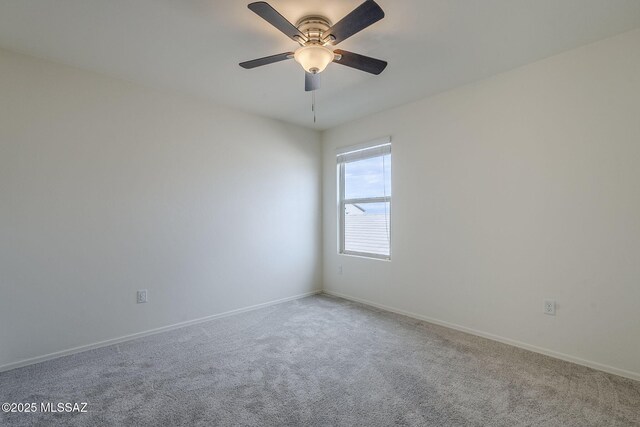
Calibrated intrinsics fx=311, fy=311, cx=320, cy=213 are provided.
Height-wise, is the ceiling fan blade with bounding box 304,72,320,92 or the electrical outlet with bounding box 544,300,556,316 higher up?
the ceiling fan blade with bounding box 304,72,320,92

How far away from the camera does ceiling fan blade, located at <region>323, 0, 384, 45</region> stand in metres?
1.55

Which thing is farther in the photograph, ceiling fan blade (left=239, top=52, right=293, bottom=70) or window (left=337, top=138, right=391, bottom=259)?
window (left=337, top=138, right=391, bottom=259)

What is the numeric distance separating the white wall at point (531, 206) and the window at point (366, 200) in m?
0.19

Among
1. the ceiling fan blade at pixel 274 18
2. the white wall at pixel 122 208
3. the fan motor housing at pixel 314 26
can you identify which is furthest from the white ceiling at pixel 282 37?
the white wall at pixel 122 208

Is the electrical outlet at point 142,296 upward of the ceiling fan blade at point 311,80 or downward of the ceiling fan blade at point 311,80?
downward

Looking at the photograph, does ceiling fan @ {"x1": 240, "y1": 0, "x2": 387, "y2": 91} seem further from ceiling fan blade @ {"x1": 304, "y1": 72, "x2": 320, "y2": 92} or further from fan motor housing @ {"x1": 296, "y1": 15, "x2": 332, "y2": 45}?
ceiling fan blade @ {"x1": 304, "y1": 72, "x2": 320, "y2": 92}

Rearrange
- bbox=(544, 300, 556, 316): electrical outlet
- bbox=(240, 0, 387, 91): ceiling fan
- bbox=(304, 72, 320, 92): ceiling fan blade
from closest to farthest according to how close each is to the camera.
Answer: bbox=(240, 0, 387, 91): ceiling fan, bbox=(304, 72, 320, 92): ceiling fan blade, bbox=(544, 300, 556, 316): electrical outlet

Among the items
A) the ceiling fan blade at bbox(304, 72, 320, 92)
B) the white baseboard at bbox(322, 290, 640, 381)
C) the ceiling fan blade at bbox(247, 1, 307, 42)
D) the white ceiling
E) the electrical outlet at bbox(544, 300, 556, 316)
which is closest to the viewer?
the ceiling fan blade at bbox(247, 1, 307, 42)

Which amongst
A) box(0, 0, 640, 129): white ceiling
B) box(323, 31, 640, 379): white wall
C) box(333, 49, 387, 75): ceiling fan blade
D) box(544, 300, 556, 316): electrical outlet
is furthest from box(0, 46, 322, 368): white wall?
box(544, 300, 556, 316): electrical outlet

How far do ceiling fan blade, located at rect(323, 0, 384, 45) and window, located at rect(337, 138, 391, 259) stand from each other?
1.97 meters

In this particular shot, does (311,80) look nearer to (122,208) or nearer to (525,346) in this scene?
(122,208)

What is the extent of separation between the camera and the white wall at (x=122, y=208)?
2426 mm

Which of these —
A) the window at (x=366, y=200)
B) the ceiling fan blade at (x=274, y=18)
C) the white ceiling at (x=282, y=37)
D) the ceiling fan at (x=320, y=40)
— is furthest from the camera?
the window at (x=366, y=200)

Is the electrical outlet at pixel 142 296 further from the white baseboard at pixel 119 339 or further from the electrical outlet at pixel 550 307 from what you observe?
the electrical outlet at pixel 550 307
